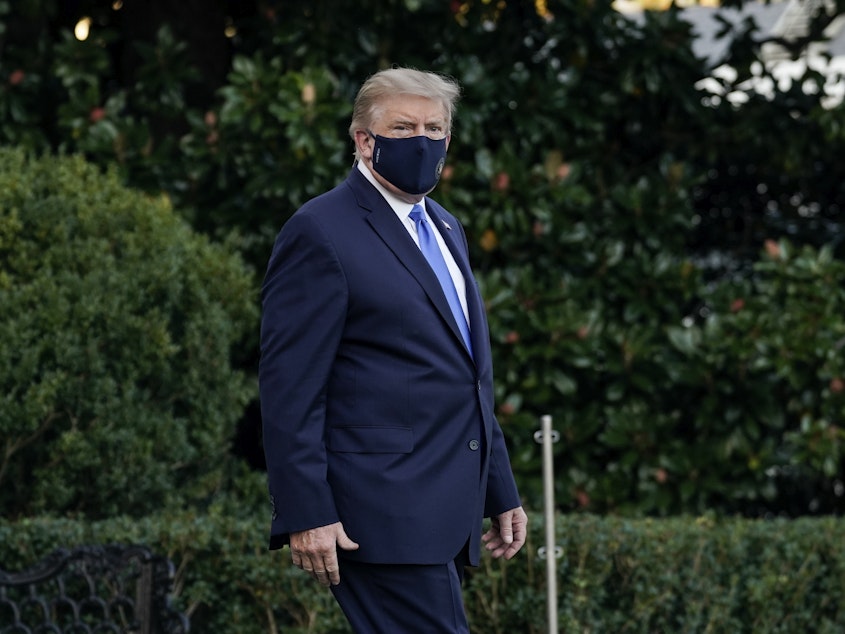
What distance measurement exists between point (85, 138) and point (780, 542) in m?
3.73

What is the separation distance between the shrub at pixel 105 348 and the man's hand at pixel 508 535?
2.56 metres

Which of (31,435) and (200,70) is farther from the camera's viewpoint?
(200,70)

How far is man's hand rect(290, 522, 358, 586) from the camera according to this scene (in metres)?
3.02

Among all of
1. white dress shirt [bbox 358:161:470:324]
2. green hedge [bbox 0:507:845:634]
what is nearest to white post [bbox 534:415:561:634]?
green hedge [bbox 0:507:845:634]

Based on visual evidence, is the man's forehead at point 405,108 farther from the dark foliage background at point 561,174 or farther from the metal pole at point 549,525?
the dark foliage background at point 561,174

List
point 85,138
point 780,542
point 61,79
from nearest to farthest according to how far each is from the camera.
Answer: point 780,542
point 85,138
point 61,79

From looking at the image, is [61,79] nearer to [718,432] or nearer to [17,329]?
[17,329]

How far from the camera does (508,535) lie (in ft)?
11.5

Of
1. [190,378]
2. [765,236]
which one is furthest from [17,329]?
[765,236]

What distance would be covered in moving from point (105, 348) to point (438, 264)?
9.34ft

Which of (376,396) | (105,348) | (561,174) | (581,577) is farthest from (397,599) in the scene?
(561,174)

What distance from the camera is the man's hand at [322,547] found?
3.02m

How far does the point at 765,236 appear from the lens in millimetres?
8320

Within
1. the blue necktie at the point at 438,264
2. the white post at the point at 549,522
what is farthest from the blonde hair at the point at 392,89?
the white post at the point at 549,522
